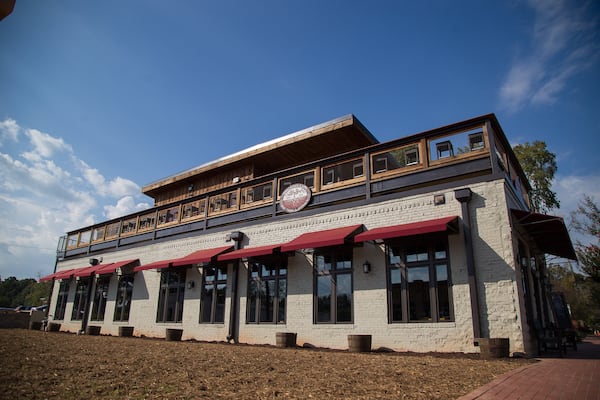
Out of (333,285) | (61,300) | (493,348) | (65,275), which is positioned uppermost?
(65,275)

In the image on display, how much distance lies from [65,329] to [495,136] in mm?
24019

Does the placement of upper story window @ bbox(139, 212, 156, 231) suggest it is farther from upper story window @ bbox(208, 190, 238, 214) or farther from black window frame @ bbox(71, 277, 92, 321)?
black window frame @ bbox(71, 277, 92, 321)

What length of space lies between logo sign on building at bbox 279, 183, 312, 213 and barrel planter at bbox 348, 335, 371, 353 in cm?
490

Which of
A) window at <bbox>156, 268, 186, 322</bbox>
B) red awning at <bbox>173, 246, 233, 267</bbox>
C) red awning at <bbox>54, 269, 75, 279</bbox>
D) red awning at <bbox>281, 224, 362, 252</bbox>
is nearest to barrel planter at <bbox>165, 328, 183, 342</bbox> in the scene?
window at <bbox>156, 268, 186, 322</bbox>

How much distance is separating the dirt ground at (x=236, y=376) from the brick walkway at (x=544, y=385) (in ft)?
0.85

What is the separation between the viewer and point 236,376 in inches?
242

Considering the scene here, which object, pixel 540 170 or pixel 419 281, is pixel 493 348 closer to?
pixel 419 281

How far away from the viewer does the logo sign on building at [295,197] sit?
13.5 metres

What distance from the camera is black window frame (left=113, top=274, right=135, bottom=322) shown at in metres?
18.7

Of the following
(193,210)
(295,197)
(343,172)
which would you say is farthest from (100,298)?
(343,172)

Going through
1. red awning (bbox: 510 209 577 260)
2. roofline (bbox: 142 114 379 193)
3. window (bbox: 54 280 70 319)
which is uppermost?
roofline (bbox: 142 114 379 193)

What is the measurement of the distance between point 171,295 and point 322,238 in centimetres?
875

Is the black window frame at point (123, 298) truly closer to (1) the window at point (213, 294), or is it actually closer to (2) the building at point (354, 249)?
(2) the building at point (354, 249)

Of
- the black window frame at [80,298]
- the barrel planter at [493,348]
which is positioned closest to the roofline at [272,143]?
the black window frame at [80,298]
